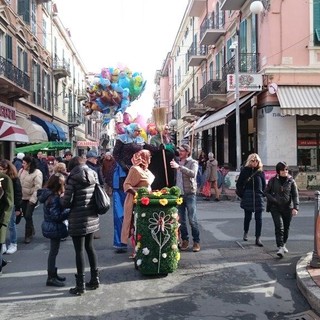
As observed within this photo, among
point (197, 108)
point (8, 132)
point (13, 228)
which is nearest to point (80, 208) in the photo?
point (13, 228)

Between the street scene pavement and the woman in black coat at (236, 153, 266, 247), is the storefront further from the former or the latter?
the woman in black coat at (236, 153, 266, 247)

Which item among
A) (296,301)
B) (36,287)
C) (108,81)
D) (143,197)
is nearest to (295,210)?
(296,301)

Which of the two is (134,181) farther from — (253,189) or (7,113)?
(7,113)

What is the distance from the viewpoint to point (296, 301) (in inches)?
199

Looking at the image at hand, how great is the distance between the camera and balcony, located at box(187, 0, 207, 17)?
30034 mm

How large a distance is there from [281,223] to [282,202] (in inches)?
13.4

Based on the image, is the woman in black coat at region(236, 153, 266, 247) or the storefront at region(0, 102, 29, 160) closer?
the woman in black coat at region(236, 153, 266, 247)

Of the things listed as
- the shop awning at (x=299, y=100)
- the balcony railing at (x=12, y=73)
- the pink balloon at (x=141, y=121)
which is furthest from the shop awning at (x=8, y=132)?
the pink balloon at (x=141, y=121)

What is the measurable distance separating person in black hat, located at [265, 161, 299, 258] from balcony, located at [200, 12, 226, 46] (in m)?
17.9

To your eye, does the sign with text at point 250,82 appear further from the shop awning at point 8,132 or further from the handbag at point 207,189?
the shop awning at point 8,132

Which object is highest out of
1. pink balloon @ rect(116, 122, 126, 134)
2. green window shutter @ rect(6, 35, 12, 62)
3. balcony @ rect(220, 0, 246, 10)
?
balcony @ rect(220, 0, 246, 10)

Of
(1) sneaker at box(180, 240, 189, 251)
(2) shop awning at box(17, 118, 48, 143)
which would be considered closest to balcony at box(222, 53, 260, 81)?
(2) shop awning at box(17, 118, 48, 143)

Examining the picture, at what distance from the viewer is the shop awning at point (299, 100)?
15914 mm

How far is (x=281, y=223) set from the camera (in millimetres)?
7062
